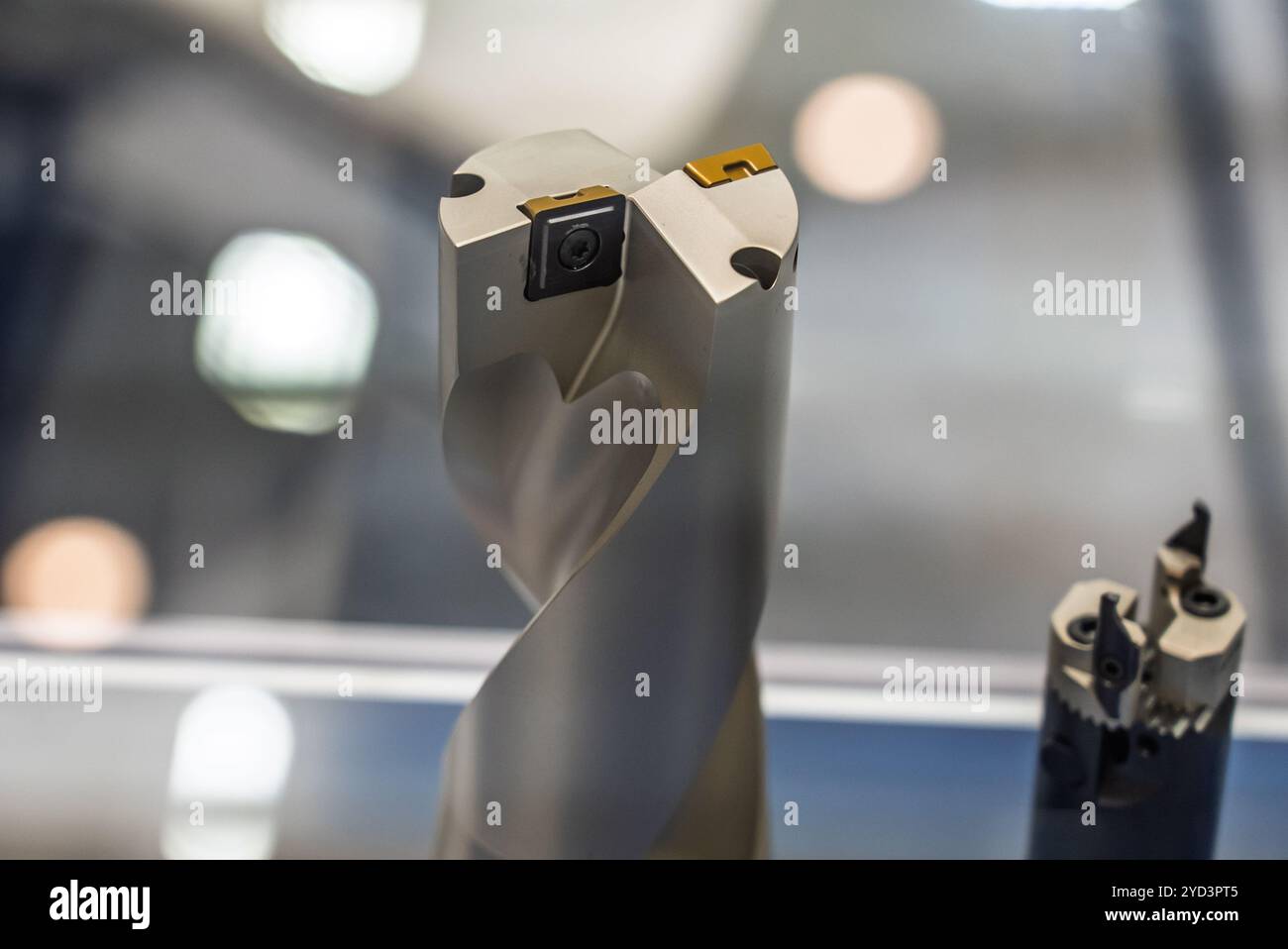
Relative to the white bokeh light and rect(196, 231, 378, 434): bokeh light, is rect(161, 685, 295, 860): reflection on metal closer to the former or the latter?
rect(196, 231, 378, 434): bokeh light

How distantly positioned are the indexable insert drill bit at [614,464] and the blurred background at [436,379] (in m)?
0.11

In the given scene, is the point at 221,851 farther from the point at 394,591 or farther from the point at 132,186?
the point at 132,186

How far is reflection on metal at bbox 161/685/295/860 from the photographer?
1.86 ft

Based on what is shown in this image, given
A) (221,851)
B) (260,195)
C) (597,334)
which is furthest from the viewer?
(260,195)

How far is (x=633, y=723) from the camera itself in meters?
0.45

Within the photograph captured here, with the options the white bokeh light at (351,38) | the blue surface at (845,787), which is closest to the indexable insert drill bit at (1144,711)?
the blue surface at (845,787)

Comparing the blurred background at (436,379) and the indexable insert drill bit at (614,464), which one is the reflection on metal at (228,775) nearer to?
the blurred background at (436,379)

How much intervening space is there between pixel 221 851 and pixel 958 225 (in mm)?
386

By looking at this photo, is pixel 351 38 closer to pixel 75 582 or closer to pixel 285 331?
pixel 285 331

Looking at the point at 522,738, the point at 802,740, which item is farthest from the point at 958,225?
the point at 522,738

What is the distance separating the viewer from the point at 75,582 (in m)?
0.64

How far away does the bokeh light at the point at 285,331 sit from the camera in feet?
2.17

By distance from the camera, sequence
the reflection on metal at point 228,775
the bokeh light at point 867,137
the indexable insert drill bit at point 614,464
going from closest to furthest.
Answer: the indexable insert drill bit at point 614,464
the reflection on metal at point 228,775
the bokeh light at point 867,137
